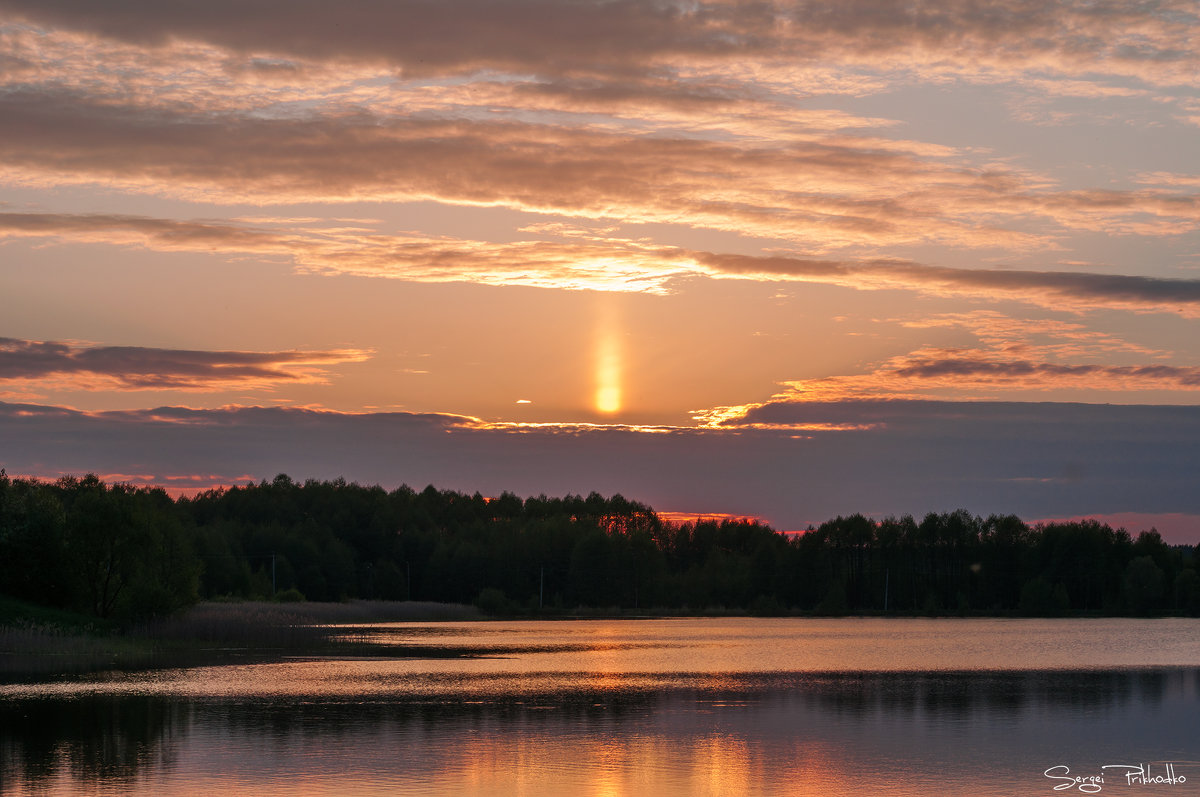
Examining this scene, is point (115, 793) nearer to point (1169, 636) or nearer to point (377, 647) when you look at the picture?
point (377, 647)

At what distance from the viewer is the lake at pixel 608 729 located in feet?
69.3

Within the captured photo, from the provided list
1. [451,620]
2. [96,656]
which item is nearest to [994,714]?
[96,656]

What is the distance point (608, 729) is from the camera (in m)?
28.2
